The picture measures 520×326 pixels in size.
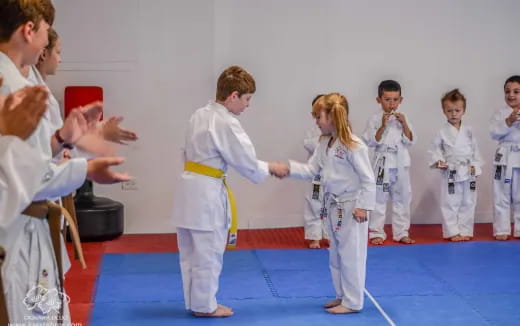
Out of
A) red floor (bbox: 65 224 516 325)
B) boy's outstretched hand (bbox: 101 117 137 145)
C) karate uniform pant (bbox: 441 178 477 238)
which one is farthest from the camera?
karate uniform pant (bbox: 441 178 477 238)

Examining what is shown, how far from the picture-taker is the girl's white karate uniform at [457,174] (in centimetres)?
666

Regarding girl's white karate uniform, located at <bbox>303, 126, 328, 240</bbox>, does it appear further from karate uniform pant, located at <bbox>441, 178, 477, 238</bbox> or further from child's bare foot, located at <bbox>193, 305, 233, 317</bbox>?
child's bare foot, located at <bbox>193, 305, 233, 317</bbox>

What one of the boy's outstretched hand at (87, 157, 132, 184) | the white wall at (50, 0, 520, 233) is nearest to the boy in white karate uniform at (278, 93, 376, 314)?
the boy's outstretched hand at (87, 157, 132, 184)

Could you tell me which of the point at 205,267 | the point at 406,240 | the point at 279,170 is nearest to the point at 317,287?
the point at 205,267

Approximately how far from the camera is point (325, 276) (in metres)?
5.29

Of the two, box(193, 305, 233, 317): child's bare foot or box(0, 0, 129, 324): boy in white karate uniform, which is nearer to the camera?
box(0, 0, 129, 324): boy in white karate uniform

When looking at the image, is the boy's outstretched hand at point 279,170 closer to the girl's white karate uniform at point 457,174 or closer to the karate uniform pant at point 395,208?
the karate uniform pant at point 395,208

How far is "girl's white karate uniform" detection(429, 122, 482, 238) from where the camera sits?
666 cm

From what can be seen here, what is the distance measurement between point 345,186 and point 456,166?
106 inches

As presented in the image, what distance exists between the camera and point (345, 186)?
4.36m

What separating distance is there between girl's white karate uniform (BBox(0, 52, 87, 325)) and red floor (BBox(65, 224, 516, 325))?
9.22 feet

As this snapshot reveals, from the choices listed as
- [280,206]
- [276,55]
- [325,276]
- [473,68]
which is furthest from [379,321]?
[473,68]

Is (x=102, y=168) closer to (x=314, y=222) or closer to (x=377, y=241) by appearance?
(x=314, y=222)

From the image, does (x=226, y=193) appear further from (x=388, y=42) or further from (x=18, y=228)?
(x=388, y=42)
